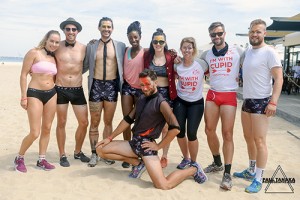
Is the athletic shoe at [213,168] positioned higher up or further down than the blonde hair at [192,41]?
further down

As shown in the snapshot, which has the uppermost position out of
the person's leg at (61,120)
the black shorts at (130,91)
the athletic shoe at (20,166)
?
the black shorts at (130,91)

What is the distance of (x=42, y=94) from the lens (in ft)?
16.3

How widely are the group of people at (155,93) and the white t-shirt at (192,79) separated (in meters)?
0.02

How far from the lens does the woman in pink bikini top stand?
4914 mm

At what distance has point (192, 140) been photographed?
4.98 m

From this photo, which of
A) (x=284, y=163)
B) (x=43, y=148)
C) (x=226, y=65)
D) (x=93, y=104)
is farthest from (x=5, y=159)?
(x=284, y=163)

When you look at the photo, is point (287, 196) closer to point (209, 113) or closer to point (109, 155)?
point (209, 113)

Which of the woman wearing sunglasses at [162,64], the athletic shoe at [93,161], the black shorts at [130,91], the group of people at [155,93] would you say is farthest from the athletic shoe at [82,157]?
the woman wearing sunglasses at [162,64]

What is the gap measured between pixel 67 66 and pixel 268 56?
3.16 meters

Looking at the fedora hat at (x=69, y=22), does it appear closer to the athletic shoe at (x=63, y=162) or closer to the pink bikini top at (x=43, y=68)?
the pink bikini top at (x=43, y=68)
